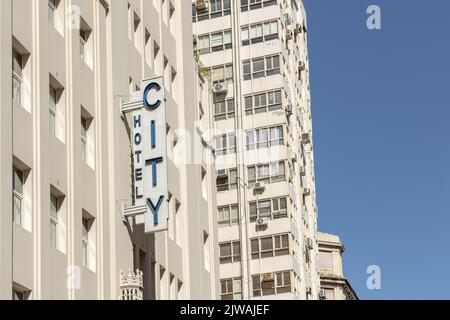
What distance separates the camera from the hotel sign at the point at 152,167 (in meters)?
35.3

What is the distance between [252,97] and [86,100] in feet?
122

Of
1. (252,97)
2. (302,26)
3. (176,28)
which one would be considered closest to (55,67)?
(176,28)

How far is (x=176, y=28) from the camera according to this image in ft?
150

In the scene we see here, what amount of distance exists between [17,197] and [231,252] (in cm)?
4065

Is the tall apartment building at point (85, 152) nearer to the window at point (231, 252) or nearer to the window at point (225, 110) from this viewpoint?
the window at point (231, 252)

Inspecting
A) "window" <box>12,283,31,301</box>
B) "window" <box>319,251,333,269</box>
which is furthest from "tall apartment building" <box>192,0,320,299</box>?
"window" <box>12,283,31,301</box>

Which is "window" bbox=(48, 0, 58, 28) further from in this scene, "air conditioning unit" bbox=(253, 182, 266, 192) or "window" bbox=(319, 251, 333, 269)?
"window" bbox=(319, 251, 333, 269)

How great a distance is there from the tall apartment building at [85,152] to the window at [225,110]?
25.1 meters

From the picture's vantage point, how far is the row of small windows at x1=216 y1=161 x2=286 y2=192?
226ft

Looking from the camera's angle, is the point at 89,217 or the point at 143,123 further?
the point at 143,123

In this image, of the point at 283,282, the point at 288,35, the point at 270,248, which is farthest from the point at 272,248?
the point at 288,35

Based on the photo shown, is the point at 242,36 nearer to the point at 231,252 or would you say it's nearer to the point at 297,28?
the point at 297,28
